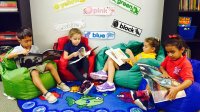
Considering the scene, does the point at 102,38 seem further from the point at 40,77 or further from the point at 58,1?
the point at 40,77

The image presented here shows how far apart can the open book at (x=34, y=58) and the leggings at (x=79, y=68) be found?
24cm

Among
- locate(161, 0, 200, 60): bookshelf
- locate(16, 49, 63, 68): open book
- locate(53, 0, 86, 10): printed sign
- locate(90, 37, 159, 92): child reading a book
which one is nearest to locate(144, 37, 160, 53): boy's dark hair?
locate(90, 37, 159, 92): child reading a book

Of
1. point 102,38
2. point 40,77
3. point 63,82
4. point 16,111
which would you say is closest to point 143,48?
point 102,38

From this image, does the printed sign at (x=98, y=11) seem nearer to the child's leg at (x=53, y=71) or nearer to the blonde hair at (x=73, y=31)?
the blonde hair at (x=73, y=31)

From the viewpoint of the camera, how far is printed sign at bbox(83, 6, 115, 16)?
9.66 feet

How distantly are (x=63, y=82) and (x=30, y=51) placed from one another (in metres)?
0.52

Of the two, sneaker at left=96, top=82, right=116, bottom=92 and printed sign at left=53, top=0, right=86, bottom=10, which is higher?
printed sign at left=53, top=0, right=86, bottom=10

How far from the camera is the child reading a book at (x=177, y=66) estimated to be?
205cm

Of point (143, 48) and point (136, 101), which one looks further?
point (143, 48)

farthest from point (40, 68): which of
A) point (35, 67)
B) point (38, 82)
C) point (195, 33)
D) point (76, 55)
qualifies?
point (195, 33)

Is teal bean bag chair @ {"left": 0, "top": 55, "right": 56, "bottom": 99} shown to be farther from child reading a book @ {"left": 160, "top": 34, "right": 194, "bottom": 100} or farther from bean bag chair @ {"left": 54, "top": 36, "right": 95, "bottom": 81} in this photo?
child reading a book @ {"left": 160, "top": 34, "right": 194, "bottom": 100}

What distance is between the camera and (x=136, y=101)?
2.21 metres

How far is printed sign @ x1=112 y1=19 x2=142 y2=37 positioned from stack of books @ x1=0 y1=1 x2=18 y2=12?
1.14 m

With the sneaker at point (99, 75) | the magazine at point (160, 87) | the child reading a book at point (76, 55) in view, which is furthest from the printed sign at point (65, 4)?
the magazine at point (160, 87)
